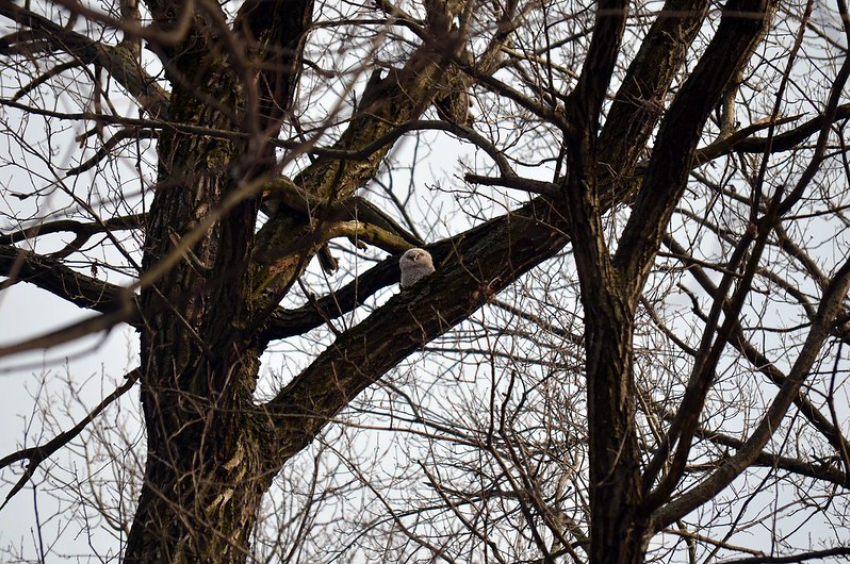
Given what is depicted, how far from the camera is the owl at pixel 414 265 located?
190 inches

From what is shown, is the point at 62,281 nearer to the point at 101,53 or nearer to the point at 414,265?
A: the point at 101,53

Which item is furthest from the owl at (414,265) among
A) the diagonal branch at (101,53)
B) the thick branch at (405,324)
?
the diagonal branch at (101,53)

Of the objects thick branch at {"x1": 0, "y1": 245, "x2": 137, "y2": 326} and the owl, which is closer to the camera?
thick branch at {"x1": 0, "y1": 245, "x2": 137, "y2": 326}

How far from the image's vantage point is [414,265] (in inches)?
191

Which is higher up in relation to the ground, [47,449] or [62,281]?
[62,281]

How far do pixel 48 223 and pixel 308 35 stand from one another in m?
1.85

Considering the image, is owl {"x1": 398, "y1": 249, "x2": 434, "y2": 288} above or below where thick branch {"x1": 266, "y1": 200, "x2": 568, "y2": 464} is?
above

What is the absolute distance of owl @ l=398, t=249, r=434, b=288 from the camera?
483 centimetres

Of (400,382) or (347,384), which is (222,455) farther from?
(400,382)

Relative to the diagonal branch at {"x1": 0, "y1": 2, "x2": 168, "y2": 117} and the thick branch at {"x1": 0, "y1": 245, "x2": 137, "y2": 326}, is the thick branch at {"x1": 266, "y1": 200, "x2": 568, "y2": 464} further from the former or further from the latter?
the diagonal branch at {"x1": 0, "y1": 2, "x2": 168, "y2": 117}

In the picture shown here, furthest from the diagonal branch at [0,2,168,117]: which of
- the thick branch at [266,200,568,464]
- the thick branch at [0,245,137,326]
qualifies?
the thick branch at [266,200,568,464]

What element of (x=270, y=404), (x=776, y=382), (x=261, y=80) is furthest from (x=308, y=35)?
(x=776, y=382)

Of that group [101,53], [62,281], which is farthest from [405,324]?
[101,53]

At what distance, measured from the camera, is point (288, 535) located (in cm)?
330
